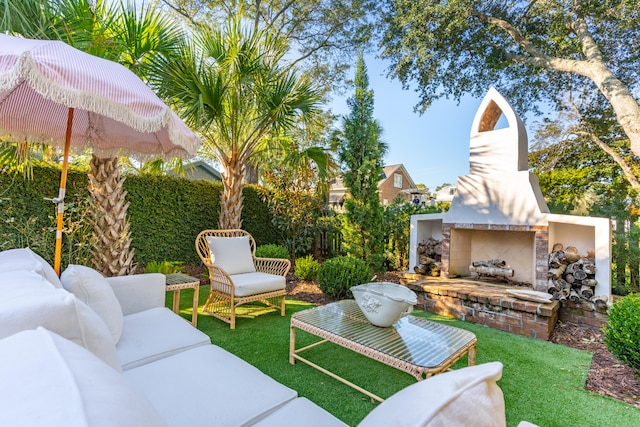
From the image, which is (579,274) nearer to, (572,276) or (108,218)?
(572,276)

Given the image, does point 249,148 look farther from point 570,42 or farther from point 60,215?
point 570,42

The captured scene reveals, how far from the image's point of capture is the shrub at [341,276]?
4.86m

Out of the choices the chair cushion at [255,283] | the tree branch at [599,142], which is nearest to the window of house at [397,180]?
the tree branch at [599,142]

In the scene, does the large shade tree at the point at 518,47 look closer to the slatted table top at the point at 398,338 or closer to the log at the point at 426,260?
the log at the point at 426,260

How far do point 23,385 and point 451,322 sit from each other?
14.8ft

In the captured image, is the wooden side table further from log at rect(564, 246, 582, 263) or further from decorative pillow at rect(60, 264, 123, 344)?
log at rect(564, 246, 582, 263)

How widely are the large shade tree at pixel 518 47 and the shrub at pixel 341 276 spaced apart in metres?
5.54

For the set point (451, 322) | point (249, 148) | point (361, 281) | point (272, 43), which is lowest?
point (451, 322)

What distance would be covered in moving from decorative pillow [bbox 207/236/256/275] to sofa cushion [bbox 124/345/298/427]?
7.82 feet

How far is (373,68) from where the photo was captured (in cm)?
874

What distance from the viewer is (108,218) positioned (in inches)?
163

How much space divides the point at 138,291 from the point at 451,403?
2807mm

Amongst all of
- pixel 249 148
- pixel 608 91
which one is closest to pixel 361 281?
pixel 249 148

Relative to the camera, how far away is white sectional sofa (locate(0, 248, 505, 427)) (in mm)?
569
